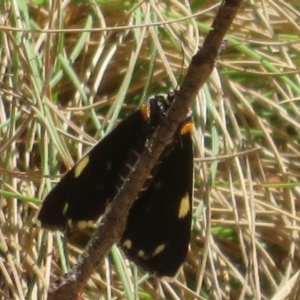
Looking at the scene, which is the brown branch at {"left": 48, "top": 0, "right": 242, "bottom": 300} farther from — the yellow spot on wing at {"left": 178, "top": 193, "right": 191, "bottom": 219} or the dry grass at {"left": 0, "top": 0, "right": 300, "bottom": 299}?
the dry grass at {"left": 0, "top": 0, "right": 300, "bottom": 299}

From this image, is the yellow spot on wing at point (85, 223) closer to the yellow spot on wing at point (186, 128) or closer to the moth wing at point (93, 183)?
the moth wing at point (93, 183)

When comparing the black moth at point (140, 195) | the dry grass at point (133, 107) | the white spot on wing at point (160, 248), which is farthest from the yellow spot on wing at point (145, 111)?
the dry grass at point (133, 107)

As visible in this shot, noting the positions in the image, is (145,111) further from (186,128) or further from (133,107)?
(133,107)

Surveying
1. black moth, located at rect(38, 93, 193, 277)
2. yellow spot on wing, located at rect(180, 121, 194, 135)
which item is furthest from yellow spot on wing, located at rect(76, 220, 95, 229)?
yellow spot on wing, located at rect(180, 121, 194, 135)

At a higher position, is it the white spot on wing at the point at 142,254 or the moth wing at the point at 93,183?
the moth wing at the point at 93,183

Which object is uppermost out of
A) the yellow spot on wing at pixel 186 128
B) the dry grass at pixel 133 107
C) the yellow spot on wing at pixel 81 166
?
the yellow spot on wing at pixel 186 128

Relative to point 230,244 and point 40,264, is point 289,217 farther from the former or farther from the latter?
point 40,264

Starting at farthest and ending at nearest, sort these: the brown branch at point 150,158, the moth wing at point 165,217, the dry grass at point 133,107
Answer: the dry grass at point 133,107 → the moth wing at point 165,217 → the brown branch at point 150,158
